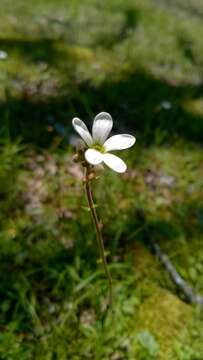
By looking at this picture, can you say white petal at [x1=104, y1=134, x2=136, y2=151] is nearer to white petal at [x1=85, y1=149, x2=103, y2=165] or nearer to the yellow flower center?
the yellow flower center

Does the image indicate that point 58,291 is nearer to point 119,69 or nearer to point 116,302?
point 116,302

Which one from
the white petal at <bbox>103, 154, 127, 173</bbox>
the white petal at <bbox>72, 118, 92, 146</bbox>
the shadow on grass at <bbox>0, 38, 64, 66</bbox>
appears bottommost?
the white petal at <bbox>103, 154, 127, 173</bbox>

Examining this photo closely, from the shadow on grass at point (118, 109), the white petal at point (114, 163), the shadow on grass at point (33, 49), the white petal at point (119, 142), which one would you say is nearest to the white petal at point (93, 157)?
the white petal at point (114, 163)

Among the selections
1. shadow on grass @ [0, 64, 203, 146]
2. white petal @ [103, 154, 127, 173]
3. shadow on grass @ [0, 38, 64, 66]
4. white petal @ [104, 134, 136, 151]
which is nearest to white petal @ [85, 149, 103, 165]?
white petal @ [103, 154, 127, 173]

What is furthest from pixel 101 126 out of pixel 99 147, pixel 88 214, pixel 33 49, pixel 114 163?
pixel 33 49

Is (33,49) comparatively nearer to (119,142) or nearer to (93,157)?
(119,142)

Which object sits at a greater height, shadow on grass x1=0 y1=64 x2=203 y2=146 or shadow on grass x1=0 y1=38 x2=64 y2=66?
shadow on grass x1=0 y1=38 x2=64 y2=66

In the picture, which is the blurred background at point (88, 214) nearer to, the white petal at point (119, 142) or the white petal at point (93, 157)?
the white petal at point (119, 142)

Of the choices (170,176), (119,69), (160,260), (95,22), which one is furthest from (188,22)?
(160,260)
